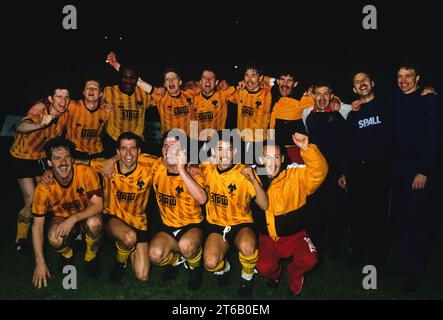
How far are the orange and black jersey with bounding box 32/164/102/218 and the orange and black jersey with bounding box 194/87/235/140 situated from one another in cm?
217

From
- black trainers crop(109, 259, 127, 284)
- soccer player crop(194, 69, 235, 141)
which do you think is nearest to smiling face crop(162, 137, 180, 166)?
black trainers crop(109, 259, 127, 284)

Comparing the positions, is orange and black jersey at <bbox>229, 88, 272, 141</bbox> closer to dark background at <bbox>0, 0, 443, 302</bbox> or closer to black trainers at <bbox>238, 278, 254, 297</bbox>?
Answer: black trainers at <bbox>238, 278, 254, 297</bbox>

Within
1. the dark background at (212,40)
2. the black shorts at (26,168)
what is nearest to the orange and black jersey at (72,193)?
the black shorts at (26,168)

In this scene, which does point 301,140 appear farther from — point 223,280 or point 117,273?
point 117,273

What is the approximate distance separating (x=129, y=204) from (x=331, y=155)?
8.17 ft

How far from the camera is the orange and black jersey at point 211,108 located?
5879 millimetres

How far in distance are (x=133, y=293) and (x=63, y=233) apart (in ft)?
3.15

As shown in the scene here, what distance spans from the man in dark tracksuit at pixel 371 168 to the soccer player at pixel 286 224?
765mm

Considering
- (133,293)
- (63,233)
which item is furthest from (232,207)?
(63,233)

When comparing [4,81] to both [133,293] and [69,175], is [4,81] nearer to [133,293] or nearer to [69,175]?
[69,175]

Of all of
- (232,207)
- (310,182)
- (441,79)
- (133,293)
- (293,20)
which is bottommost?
(133,293)

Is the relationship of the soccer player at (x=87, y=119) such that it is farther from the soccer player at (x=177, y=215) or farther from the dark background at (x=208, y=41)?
the dark background at (x=208, y=41)

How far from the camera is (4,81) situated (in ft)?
42.1

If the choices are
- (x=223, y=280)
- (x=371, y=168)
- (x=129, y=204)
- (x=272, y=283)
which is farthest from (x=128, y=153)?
(x=371, y=168)
